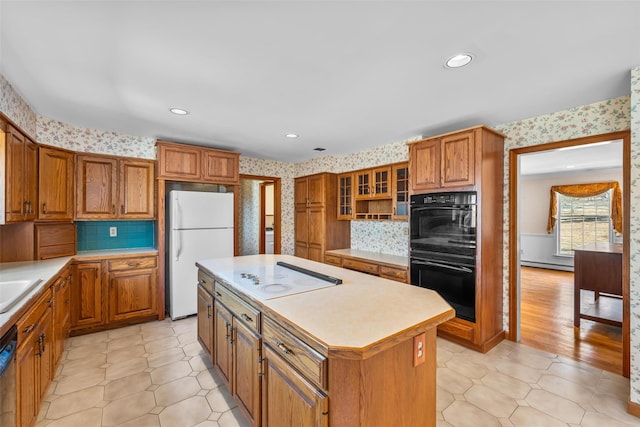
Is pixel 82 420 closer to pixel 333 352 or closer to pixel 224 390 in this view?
pixel 224 390

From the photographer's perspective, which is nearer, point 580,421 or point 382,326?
point 382,326

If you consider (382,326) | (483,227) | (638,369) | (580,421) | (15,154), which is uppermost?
(15,154)

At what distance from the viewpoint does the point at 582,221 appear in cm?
675

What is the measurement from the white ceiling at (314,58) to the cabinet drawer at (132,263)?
158 cm

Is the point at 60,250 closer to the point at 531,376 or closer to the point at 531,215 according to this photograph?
the point at 531,376

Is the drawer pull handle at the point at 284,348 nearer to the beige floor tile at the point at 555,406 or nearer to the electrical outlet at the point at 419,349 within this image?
the electrical outlet at the point at 419,349

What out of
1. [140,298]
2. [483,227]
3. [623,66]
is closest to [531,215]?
[483,227]

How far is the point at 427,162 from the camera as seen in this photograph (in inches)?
126

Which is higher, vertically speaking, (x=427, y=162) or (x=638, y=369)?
(x=427, y=162)

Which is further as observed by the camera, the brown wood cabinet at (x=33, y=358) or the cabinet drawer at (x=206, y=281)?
the cabinet drawer at (x=206, y=281)

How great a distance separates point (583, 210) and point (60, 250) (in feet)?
31.2

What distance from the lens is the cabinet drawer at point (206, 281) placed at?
2404 mm

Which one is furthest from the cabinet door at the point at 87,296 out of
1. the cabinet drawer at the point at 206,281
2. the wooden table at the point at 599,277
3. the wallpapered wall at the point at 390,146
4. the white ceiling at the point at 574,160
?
the white ceiling at the point at 574,160

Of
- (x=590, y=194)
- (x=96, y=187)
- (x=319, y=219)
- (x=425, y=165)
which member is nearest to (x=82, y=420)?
(x=96, y=187)
